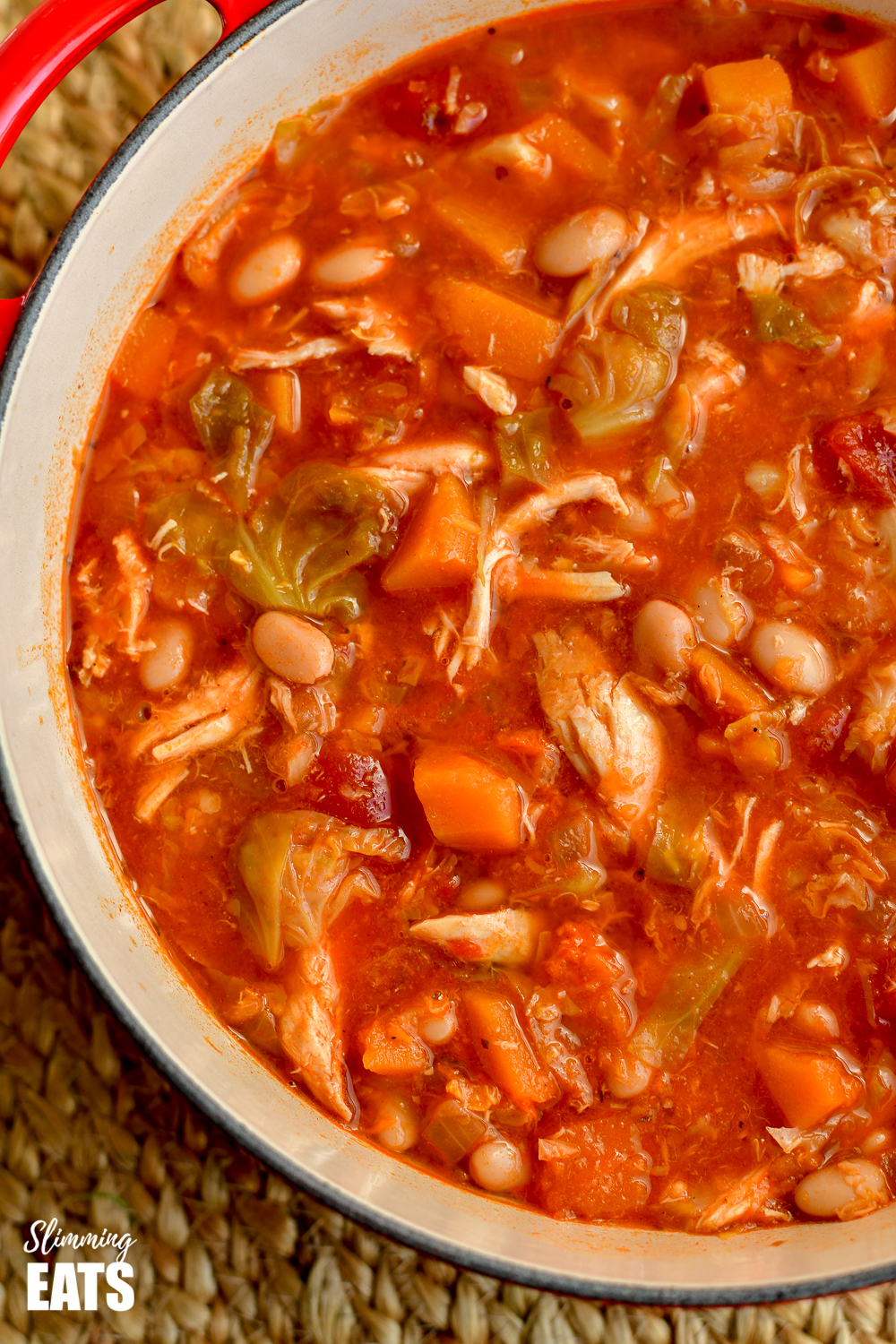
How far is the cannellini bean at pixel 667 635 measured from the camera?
2.82 meters

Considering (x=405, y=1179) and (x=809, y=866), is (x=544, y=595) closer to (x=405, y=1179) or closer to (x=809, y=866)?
(x=809, y=866)

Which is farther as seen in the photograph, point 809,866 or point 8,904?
point 8,904

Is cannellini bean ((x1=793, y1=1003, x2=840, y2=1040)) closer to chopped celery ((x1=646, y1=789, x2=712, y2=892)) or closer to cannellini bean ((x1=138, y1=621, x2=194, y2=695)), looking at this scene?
chopped celery ((x1=646, y1=789, x2=712, y2=892))

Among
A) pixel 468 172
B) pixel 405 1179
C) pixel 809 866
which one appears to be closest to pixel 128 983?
pixel 405 1179

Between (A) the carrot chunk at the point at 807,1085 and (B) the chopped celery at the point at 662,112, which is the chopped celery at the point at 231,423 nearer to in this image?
(B) the chopped celery at the point at 662,112

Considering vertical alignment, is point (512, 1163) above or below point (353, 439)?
below

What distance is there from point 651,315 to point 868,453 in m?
0.61

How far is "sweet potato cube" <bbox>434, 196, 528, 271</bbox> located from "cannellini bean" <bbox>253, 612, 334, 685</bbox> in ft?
3.29

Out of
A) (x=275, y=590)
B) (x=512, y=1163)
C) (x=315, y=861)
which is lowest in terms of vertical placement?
(x=512, y=1163)

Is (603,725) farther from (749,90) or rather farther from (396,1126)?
(749,90)

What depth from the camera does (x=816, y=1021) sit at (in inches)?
111

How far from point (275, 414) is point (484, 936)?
1355 millimetres

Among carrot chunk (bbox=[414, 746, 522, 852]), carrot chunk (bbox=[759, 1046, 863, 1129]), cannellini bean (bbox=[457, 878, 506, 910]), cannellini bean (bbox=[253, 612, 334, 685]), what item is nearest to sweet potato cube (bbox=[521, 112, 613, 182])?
→ cannellini bean (bbox=[253, 612, 334, 685])

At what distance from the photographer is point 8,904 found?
3164 millimetres
